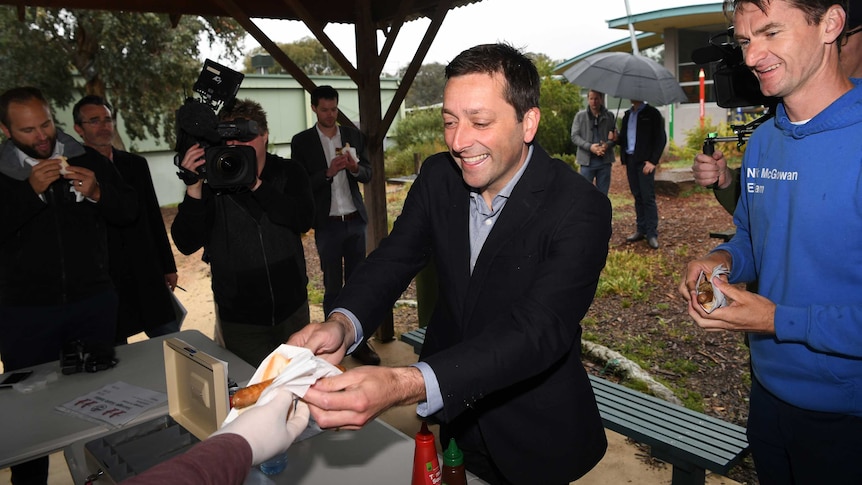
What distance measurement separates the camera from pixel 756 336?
191 centimetres

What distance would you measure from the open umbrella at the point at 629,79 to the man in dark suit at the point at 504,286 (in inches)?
258

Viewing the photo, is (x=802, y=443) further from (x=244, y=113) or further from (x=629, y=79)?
(x=629, y=79)

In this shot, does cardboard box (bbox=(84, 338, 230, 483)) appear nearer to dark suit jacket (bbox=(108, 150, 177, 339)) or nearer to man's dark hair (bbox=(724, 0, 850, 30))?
man's dark hair (bbox=(724, 0, 850, 30))

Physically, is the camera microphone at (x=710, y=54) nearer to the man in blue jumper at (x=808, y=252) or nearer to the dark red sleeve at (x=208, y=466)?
the man in blue jumper at (x=808, y=252)

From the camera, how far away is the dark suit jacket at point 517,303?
158 centimetres

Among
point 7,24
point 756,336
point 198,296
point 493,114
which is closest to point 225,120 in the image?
point 493,114

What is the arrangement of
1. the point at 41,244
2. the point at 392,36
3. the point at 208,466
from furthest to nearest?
1. the point at 392,36
2. the point at 41,244
3. the point at 208,466

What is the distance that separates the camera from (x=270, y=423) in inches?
49.1

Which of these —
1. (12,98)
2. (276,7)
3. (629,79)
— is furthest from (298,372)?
(629,79)

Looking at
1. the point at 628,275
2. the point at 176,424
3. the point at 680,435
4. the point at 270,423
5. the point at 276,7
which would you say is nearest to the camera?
the point at 270,423

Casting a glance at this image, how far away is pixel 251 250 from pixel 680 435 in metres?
2.26

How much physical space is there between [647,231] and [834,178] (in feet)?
22.3

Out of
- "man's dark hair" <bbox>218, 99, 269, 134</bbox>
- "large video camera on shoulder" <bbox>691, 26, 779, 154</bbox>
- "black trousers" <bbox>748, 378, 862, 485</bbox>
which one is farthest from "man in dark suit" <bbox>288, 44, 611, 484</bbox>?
"man's dark hair" <bbox>218, 99, 269, 134</bbox>

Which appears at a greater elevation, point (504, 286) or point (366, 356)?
point (504, 286)
